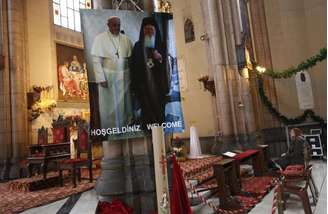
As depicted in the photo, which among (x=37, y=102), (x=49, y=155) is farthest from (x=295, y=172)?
(x=37, y=102)

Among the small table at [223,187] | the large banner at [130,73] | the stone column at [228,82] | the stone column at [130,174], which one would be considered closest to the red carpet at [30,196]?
the stone column at [130,174]

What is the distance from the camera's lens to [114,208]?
4.02 metres

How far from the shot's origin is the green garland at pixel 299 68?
9.28m

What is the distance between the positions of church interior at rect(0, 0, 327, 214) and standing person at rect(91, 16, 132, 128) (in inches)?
19.5

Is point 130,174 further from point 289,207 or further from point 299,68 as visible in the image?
point 299,68

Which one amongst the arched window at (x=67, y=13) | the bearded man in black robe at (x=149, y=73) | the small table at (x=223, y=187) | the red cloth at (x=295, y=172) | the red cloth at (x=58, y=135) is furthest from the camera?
the arched window at (x=67, y=13)

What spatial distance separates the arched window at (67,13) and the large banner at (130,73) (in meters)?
9.13

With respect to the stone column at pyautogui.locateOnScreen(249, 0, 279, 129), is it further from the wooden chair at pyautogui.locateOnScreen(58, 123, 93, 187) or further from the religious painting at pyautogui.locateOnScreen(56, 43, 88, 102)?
the religious painting at pyautogui.locateOnScreen(56, 43, 88, 102)

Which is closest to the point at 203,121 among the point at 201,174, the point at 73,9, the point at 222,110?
the point at 222,110

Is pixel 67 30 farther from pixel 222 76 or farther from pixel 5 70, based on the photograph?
pixel 222 76

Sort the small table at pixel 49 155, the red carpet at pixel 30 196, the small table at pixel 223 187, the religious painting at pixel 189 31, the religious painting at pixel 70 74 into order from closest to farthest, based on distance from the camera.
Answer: the small table at pixel 223 187 < the red carpet at pixel 30 196 < the small table at pixel 49 155 < the religious painting at pixel 70 74 < the religious painting at pixel 189 31

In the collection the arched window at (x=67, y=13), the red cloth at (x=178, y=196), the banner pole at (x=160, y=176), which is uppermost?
the arched window at (x=67, y=13)

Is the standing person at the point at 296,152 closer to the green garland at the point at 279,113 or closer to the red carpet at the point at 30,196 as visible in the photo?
the red carpet at the point at 30,196

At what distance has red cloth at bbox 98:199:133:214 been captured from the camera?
13.0ft
